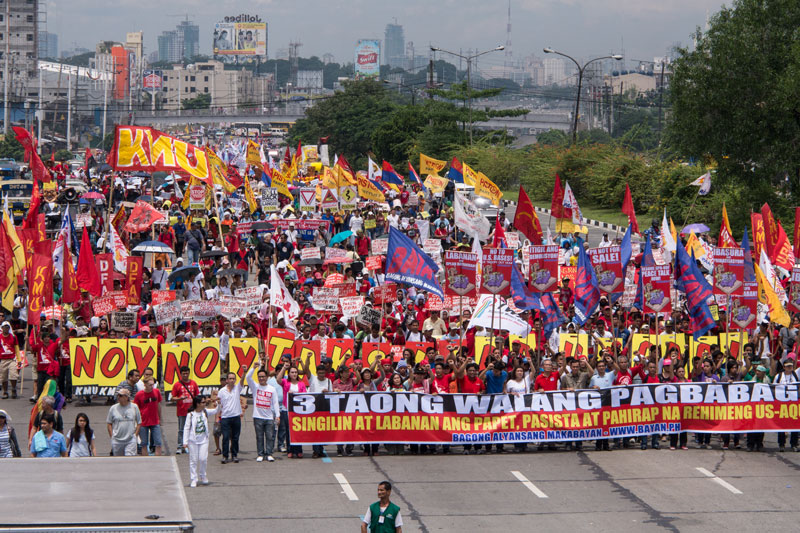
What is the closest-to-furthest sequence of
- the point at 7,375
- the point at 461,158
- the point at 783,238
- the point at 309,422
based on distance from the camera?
the point at 309,422
the point at 7,375
the point at 783,238
the point at 461,158

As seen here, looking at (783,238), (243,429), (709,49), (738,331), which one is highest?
(709,49)

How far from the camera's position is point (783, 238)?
22047 mm

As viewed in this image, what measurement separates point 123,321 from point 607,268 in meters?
8.29

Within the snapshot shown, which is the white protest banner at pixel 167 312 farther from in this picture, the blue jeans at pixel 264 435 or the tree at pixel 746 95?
the tree at pixel 746 95

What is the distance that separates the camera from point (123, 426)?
14297 millimetres

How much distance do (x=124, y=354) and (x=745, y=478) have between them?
955 cm

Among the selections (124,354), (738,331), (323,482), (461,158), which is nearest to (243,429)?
(124,354)

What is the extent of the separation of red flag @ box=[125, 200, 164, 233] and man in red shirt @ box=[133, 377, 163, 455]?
13589 millimetres

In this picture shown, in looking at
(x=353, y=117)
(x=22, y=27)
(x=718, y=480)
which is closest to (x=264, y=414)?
(x=718, y=480)

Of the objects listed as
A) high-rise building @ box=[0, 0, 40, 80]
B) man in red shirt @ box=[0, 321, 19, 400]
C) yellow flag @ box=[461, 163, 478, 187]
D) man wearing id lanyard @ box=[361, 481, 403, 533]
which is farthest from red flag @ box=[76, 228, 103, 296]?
high-rise building @ box=[0, 0, 40, 80]

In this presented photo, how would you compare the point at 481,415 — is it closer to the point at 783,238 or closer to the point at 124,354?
the point at 124,354

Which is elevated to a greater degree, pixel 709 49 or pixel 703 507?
pixel 709 49

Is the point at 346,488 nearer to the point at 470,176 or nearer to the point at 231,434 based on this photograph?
the point at 231,434

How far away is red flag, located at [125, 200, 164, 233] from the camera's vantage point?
28.3 meters
